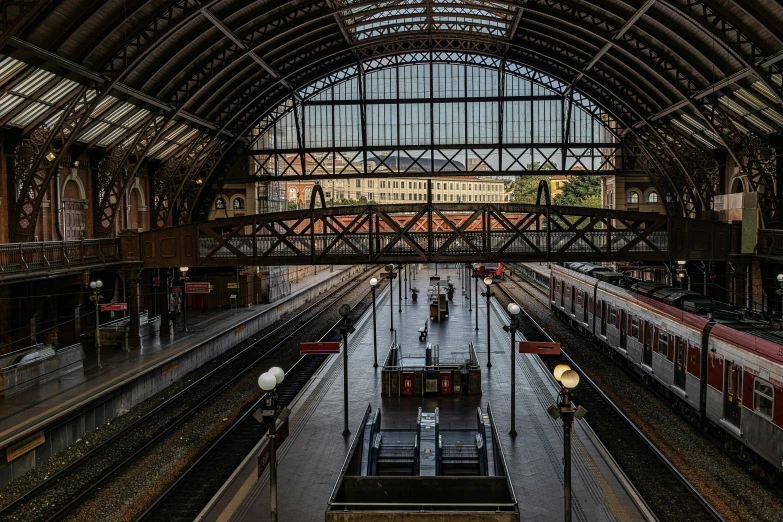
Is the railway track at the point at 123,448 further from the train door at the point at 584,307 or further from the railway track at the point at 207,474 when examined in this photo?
the train door at the point at 584,307

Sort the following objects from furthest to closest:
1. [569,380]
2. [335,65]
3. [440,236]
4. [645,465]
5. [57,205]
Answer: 1. [335,65]
2. [57,205]
3. [440,236]
4. [645,465]
5. [569,380]

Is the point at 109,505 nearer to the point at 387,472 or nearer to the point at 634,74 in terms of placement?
the point at 387,472

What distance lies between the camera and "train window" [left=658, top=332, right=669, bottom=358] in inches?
802

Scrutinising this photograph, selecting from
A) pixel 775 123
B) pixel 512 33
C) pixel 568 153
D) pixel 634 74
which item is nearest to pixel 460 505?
pixel 775 123

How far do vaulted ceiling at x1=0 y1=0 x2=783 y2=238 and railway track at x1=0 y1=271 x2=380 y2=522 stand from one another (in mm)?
10155

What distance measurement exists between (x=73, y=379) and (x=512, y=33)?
29.7 m

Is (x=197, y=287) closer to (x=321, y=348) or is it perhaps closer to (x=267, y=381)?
(x=321, y=348)

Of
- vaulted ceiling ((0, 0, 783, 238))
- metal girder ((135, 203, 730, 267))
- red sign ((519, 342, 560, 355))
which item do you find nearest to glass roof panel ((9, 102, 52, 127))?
vaulted ceiling ((0, 0, 783, 238))

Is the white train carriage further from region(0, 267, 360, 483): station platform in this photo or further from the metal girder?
region(0, 267, 360, 483): station platform

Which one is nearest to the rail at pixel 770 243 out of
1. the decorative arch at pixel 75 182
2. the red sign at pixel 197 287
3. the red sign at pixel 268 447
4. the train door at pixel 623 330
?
the train door at pixel 623 330

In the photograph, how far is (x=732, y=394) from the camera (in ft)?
51.5

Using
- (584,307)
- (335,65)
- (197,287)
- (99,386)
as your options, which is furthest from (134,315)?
(335,65)

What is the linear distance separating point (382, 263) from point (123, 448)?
12803 millimetres

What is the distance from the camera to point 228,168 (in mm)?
45719
